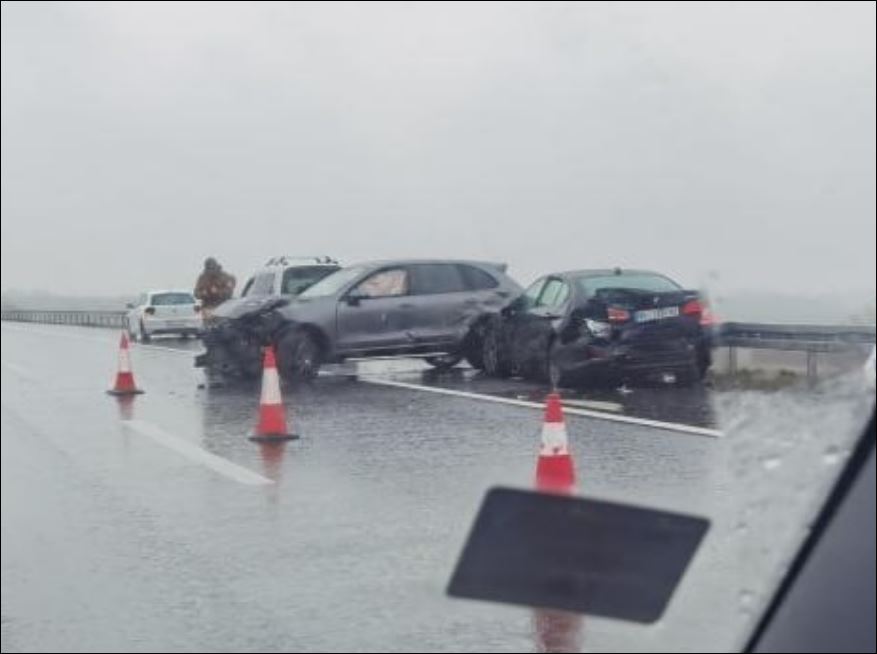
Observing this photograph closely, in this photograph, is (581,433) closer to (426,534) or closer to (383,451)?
(383,451)

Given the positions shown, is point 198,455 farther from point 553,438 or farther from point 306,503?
point 553,438

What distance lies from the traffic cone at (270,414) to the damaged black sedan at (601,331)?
1.57 meters

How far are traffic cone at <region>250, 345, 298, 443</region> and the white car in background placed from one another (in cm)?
87

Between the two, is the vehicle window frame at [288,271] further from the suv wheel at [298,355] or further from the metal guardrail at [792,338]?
the suv wheel at [298,355]

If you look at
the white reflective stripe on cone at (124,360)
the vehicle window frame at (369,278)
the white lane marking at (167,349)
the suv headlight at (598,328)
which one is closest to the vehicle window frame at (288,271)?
the vehicle window frame at (369,278)

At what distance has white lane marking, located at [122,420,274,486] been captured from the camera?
826 cm

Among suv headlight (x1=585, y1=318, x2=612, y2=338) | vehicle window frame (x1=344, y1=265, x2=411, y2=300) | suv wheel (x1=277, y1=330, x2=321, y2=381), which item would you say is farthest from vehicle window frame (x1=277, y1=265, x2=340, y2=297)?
suv wheel (x1=277, y1=330, x2=321, y2=381)

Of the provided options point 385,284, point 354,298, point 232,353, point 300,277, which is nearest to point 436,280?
point 385,284

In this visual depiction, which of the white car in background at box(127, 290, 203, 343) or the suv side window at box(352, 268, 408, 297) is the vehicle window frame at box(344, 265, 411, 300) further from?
the white car in background at box(127, 290, 203, 343)

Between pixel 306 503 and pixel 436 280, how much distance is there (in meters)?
1.59

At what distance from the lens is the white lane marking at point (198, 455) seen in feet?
27.1

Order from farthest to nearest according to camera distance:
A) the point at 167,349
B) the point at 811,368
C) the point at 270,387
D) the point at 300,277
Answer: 1. the point at 167,349
2. the point at 270,387
3. the point at 300,277
4. the point at 811,368

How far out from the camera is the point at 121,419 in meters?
9.02

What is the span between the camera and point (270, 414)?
9852 millimetres
